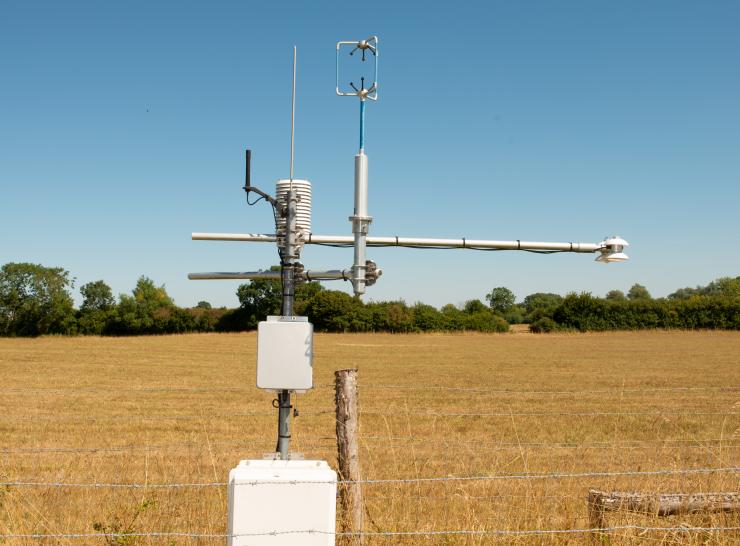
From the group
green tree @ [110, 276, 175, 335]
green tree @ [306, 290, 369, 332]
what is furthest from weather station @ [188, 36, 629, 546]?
green tree @ [110, 276, 175, 335]

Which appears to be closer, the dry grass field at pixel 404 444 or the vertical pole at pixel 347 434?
the vertical pole at pixel 347 434

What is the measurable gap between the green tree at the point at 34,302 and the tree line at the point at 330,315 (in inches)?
4.7

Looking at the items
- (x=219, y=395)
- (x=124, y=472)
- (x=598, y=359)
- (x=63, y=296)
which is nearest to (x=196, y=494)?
(x=124, y=472)

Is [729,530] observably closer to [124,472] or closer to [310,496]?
[310,496]

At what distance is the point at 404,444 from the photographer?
36.5 ft

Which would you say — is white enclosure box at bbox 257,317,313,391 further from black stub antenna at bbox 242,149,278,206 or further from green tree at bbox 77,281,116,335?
green tree at bbox 77,281,116,335

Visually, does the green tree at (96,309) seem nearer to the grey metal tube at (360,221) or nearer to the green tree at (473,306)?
the green tree at (473,306)

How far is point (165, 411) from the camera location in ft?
49.3

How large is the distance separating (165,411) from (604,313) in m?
60.0

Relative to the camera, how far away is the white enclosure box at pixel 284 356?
4.04 m

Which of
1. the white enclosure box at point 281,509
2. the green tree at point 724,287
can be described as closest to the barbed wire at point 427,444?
the white enclosure box at point 281,509

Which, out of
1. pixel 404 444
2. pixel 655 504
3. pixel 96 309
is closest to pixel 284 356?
pixel 655 504

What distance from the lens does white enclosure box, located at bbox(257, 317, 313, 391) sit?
159 inches

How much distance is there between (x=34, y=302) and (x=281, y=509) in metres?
87.1
